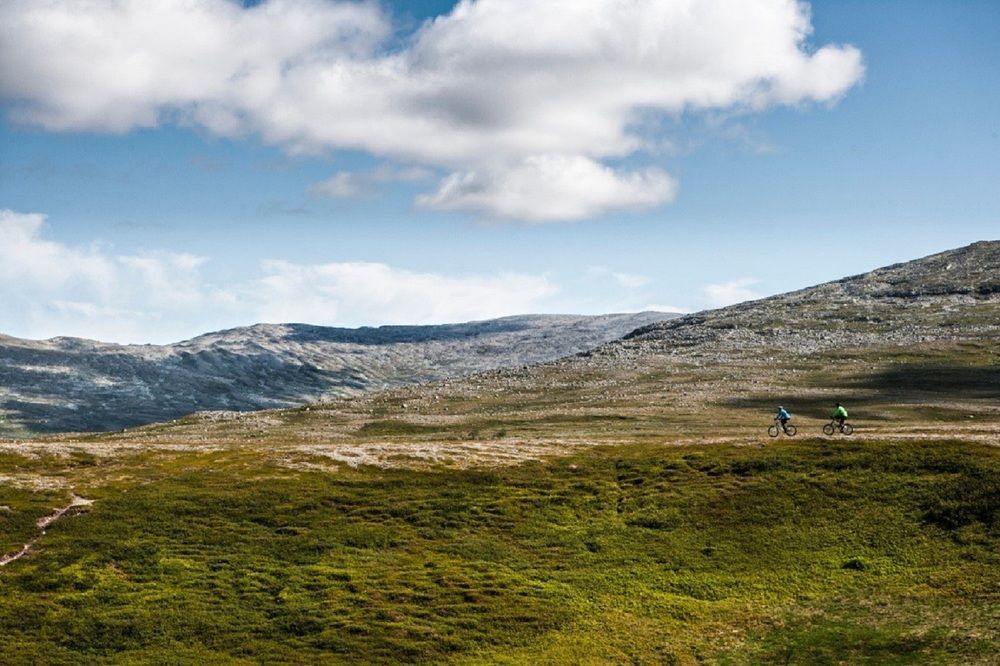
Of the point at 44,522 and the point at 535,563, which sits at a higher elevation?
the point at 44,522

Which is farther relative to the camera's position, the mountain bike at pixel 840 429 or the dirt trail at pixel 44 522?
the mountain bike at pixel 840 429

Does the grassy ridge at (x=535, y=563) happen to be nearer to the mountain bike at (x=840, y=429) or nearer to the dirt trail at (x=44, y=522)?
the dirt trail at (x=44, y=522)

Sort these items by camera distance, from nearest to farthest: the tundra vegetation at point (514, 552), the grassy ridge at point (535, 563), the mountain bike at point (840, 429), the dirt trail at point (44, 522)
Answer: the grassy ridge at point (535, 563) → the tundra vegetation at point (514, 552) → the dirt trail at point (44, 522) → the mountain bike at point (840, 429)

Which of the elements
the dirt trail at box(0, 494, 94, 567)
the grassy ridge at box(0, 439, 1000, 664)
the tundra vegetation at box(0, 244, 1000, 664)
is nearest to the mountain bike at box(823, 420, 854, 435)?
the tundra vegetation at box(0, 244, 1000, 664)

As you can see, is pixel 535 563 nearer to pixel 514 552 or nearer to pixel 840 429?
pixel 514 552

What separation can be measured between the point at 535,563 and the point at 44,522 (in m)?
40.2

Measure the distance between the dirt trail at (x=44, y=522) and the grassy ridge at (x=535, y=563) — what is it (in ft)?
3.54

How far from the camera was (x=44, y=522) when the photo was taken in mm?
73062

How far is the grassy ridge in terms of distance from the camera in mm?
54875

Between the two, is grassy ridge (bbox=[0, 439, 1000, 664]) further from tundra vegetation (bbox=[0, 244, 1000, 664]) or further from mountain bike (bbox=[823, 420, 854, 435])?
mountain bike (bbox=[823, 420, 854, 435])

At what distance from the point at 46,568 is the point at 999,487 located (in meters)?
73.4

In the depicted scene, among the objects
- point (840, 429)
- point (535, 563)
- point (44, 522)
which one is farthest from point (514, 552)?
point (840, 429)

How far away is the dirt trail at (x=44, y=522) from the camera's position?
66125 mm

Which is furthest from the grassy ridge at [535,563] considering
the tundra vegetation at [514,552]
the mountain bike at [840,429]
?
the mountain bike at [840,429]
